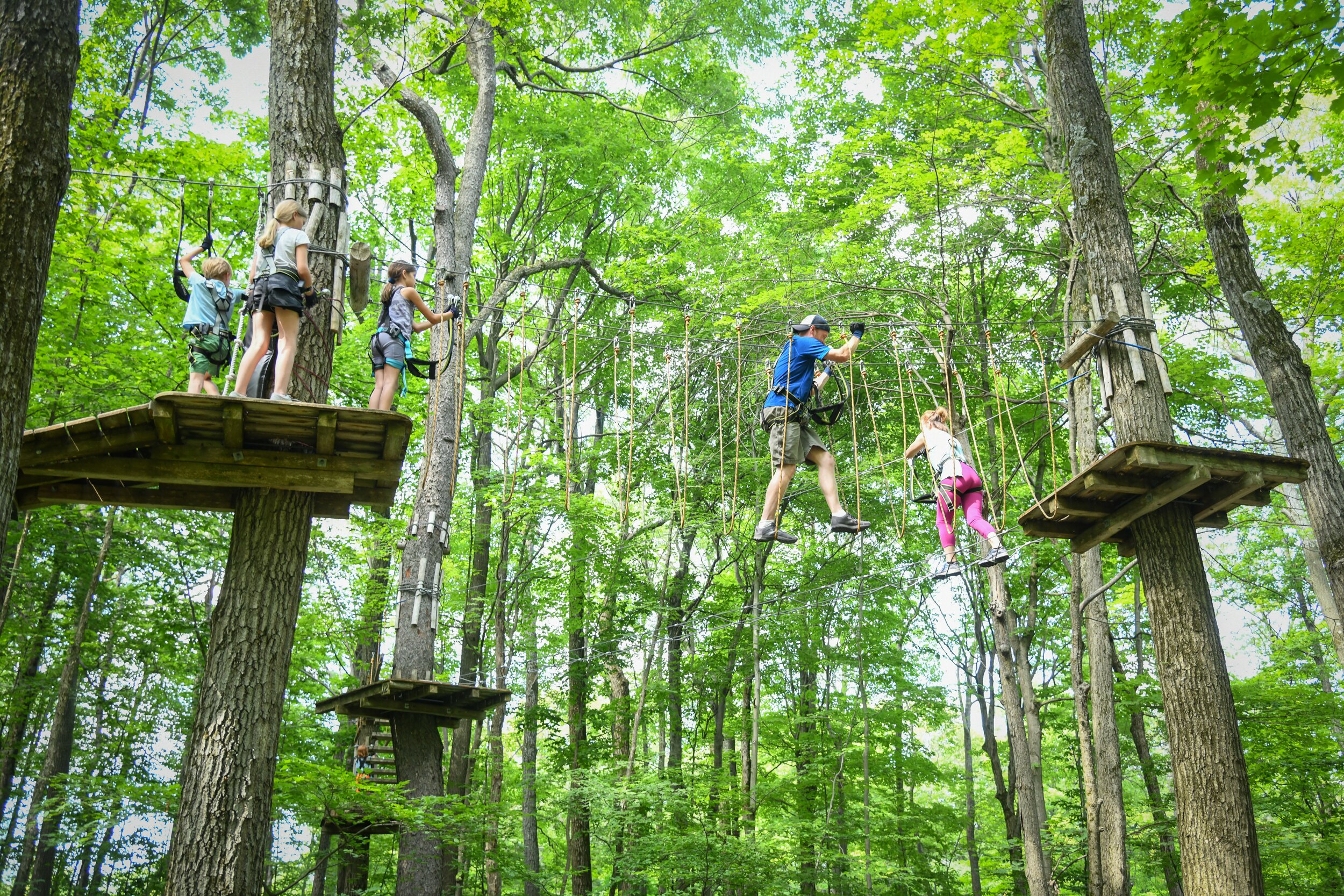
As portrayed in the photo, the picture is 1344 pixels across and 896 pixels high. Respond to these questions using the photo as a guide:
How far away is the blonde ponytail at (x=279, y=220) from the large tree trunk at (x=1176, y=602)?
16.3 ft

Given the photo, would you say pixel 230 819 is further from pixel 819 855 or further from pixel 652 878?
pixel 652 878

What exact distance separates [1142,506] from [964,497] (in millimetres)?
1100

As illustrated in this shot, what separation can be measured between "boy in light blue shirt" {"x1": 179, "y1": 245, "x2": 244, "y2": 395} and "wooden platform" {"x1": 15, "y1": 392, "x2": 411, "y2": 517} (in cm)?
67

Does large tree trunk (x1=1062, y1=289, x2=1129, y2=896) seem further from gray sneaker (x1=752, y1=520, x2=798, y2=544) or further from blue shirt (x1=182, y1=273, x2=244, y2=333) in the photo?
blue shirt (x1=182, y1=273, x2=244, y2=333)

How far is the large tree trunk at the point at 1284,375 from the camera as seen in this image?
6.75 metres

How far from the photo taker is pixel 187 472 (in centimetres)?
433

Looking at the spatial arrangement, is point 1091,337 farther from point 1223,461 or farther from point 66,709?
point 66,709

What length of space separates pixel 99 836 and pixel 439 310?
15279 millimetres

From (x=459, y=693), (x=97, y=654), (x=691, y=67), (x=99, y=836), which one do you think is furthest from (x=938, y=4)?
(x=99, y=836)

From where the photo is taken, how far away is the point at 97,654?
12.6 metres

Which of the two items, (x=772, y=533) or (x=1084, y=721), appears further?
(x=1084, y=721)

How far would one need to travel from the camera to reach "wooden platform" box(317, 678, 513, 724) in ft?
23.3

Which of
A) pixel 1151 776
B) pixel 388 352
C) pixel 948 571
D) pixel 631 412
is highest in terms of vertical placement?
pixel 388 352

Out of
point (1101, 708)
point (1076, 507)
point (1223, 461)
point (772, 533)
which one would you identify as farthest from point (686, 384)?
point (1101, 708)
